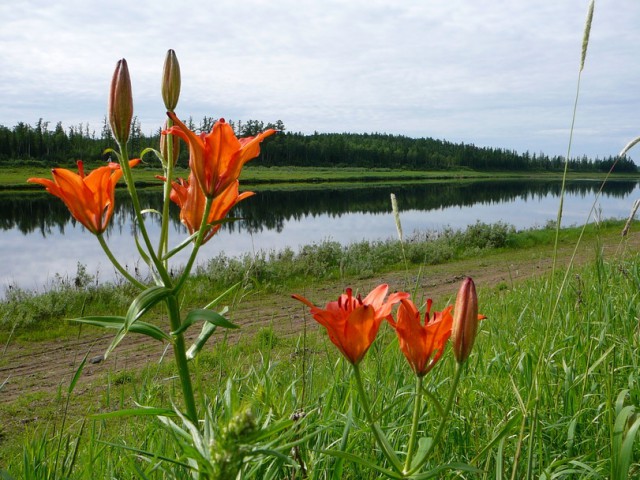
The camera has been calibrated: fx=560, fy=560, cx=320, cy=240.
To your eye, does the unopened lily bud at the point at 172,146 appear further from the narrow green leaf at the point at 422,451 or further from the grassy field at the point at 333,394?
the narrow green leaf at the point at 422,451

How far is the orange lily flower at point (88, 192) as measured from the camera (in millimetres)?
1092

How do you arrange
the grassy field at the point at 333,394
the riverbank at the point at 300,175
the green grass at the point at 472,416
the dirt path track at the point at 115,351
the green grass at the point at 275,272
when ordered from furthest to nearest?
the riverbank at the point at 300,175
the green grass at the point at 275,272
the dirt path track at the point at 115,351
the green grass at the point at 472,416
the grassy field at the point at 333,394

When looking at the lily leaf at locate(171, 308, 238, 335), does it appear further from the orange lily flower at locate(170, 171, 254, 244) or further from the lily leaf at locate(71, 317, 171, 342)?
the orange lily flower at locate(170, 171, 254, 244)

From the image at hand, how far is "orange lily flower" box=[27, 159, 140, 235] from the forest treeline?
150 ft

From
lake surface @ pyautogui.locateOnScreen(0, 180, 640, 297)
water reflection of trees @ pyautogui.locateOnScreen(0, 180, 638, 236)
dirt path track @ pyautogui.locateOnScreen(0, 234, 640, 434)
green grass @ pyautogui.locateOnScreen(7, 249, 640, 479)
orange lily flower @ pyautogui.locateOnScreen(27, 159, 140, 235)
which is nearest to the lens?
orange lily flower @ pyautogui.locateOnScreen(27, 159, 140, 235)

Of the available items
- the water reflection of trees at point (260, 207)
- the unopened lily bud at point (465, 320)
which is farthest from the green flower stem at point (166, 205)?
the water reflection of trees at point (260, 207)

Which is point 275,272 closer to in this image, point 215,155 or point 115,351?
point 115,351

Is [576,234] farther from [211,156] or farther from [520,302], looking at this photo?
[211,156]

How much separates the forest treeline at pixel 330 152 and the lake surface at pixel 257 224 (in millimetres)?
10702

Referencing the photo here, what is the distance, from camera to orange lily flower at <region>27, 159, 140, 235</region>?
1092mm

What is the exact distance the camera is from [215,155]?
3.43 feet

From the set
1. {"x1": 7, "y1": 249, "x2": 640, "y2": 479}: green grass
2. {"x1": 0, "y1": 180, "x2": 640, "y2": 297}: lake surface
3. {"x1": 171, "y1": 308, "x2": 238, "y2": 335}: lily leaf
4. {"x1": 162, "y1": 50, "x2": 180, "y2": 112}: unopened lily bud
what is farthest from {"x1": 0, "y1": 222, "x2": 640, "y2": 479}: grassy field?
{"x1": 0, "y1": 180, "x2": 640, "y2": 297}: lake surface

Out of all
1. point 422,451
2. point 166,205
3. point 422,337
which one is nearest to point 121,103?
point 166,205

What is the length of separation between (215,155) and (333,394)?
5.45 ft
